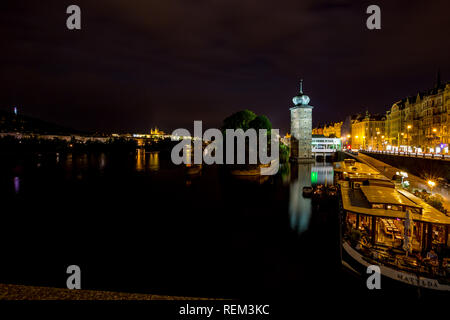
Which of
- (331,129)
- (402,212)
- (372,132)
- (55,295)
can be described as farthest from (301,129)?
(331,129)

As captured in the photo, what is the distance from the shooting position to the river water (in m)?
13.5

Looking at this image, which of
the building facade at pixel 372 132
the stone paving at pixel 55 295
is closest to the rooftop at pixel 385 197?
the stone paving at pixel 55 295

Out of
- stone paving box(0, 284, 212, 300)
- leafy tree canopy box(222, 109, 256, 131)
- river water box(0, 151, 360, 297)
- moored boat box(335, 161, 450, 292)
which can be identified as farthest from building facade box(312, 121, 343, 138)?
stone paving box(0, 284, 212, 300)

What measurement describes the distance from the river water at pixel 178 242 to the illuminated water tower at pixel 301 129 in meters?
42.6

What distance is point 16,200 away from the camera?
36.5 m

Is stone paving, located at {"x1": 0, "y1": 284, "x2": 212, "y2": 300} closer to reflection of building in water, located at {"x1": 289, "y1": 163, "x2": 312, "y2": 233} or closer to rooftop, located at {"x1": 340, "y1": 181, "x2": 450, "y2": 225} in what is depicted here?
rooftop, located at {"x1": 340, "y1": 181, "x2": 450, "y2": 225}

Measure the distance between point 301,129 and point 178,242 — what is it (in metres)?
66.2

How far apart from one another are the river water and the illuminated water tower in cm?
4255

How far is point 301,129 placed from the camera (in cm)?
7888

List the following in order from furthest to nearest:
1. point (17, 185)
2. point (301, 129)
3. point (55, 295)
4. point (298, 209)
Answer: point (301, 129)
point (17, 185)
point (298, 209)
point (55, 295)

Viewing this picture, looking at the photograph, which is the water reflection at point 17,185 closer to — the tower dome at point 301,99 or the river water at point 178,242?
the river water at point 178,242

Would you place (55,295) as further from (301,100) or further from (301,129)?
(301,100)
